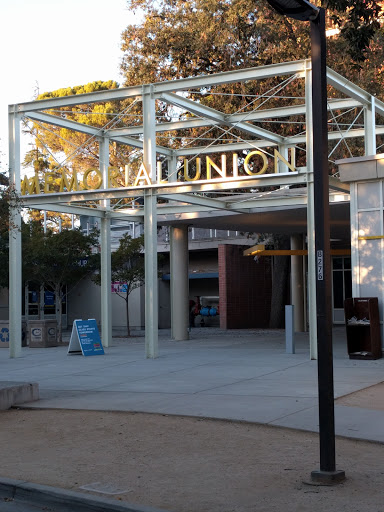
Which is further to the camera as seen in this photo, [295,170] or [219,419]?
[295,170]

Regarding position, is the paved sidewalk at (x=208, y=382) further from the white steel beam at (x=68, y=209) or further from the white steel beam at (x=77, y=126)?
the white steel beam at (x=77, y=126)

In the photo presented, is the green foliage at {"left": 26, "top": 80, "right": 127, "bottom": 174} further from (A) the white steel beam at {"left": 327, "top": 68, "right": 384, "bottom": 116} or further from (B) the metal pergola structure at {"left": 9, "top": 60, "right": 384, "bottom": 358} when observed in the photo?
(A) the white steel beam at {"left": 327, "top": 68, "right": 384, "bottom": 116}

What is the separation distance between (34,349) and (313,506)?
19.0m

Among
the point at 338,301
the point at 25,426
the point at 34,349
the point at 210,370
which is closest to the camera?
the point at 25,426

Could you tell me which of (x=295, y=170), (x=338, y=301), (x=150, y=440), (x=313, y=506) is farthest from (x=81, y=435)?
(x=338, y=301)

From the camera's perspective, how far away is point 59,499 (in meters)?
6.68

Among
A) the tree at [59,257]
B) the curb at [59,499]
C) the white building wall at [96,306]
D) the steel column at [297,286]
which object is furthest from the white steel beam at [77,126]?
the curb at [59,499]

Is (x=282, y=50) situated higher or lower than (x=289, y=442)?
higher

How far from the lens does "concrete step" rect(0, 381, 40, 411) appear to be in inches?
470

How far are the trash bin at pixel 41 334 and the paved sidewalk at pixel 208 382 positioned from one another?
2.50 m

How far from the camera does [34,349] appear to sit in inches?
949

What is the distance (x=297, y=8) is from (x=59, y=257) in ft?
71.1

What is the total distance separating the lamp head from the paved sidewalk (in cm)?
472

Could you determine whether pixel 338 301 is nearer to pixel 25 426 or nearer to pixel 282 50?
pixel 282 50
